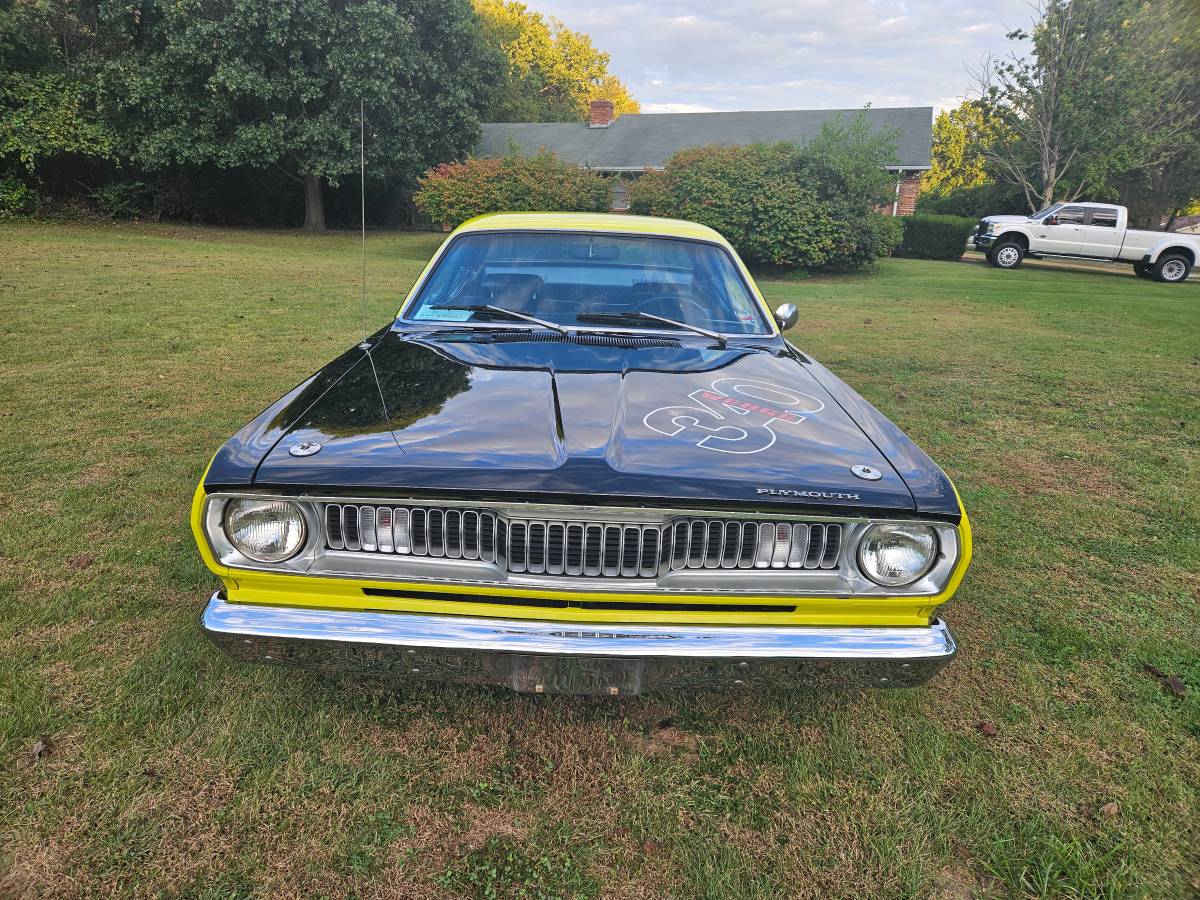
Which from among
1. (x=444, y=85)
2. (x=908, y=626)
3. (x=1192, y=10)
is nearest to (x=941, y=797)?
(x=908, y=626)

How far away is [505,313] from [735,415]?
1.27 meters

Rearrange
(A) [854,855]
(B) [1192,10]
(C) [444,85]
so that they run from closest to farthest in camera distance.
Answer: (A) [854,855] < (C) [444,85] < (B) [1192,10]

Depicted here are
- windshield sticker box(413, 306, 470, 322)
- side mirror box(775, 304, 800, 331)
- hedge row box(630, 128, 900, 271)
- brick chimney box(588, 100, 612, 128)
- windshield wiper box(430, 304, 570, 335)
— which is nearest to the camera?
windshield wiper box(430, 304, 570, 335)

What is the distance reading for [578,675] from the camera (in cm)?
192

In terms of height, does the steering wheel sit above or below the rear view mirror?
below

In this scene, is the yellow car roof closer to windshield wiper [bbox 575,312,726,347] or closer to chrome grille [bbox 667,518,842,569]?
windshield wiper [bbox 575,312,726,347]

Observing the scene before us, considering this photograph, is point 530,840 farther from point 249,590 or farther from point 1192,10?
point 1192,10

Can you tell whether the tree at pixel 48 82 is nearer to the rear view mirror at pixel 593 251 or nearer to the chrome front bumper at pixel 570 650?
the rear view mirror at pixel 593 251

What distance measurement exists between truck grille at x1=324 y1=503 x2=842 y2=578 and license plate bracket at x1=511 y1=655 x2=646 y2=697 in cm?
22

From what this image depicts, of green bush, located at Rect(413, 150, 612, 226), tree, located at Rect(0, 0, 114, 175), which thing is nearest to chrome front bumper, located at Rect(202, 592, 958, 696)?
green bush, located at Rect(413, 150, 612, 226)

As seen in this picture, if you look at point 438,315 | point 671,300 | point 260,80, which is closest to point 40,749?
point 438,315

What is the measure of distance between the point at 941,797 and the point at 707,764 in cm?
68

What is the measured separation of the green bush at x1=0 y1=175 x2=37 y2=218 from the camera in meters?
18.4

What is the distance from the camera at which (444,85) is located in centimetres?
2231
